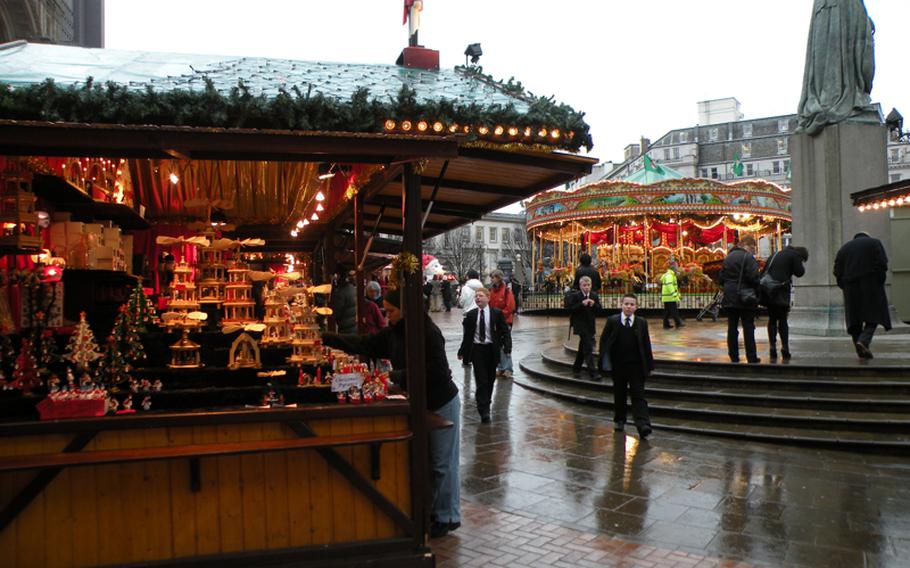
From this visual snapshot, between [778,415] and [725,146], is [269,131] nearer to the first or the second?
[778,415]

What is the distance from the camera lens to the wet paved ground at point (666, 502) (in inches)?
190

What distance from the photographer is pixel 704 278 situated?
27516mm

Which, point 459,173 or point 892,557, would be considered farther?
point 459,173

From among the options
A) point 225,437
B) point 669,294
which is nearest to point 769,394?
point 225,437

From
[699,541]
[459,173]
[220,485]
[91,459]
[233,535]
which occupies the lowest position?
[699,541]

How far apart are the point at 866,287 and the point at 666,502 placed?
602 centimetres

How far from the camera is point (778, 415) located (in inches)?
332

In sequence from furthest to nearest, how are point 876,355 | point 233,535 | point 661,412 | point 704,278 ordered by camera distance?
point 704,278 < point 876,355 < point 661,412 < point 233,535

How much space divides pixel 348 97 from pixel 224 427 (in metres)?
2.35

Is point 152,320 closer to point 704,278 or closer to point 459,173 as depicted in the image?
point 459,173

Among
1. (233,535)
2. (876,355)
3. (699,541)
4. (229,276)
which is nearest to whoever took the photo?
(233,535)

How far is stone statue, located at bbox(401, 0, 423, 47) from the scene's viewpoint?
6660 mm

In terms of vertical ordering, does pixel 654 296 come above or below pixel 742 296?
below

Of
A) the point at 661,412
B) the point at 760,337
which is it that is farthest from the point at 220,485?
the point at 760,337
